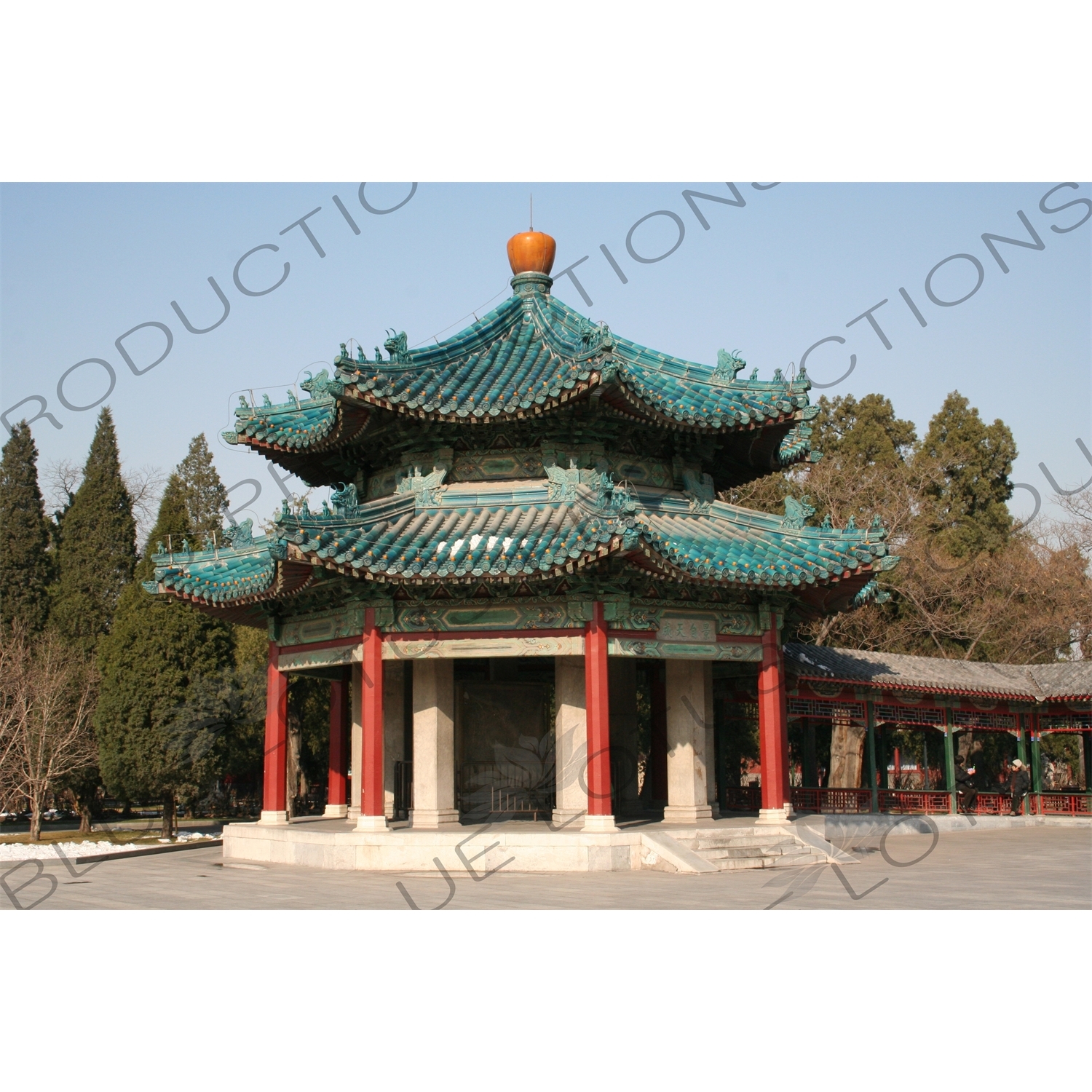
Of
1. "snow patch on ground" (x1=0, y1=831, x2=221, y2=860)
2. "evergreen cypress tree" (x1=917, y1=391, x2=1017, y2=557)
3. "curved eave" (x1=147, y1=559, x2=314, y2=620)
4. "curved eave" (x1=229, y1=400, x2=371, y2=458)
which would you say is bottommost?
"snow patch on ground" (x1=0, y1=831, x2=221, y2=860)

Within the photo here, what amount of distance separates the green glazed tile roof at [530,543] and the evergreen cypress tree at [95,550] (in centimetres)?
1643

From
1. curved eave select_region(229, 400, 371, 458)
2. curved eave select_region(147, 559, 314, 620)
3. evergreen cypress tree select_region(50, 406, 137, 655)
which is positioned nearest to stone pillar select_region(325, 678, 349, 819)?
curved eave select_region(147, 559, 314, 620)

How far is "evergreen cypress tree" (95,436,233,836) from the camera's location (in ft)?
87.8

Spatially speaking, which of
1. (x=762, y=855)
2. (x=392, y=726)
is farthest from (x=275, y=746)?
(x=762, y=855)

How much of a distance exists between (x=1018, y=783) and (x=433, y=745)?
16334 mm

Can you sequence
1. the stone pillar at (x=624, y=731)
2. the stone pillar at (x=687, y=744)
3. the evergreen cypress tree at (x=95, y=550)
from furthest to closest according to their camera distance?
the evergreen cypress tree at (x=95, y=550) < the stone pillar at (x=624, y=731) < the stone pillar at (x=687, y=744)

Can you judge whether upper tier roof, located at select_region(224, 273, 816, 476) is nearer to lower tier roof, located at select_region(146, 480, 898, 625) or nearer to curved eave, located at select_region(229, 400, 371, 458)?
curved eave, located at select_region(229, 400, 371, 458)

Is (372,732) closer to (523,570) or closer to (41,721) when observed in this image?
(523,570)

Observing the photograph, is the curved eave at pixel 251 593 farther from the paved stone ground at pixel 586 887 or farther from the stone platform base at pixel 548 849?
the paved stone ground at pixel 586 887

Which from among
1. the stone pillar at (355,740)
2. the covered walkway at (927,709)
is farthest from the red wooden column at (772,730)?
the stone pillar at (355,740)

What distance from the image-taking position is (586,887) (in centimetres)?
1463

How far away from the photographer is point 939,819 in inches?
1031

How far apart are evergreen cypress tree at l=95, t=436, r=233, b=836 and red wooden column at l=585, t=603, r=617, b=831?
42.4 ft

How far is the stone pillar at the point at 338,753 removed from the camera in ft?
76.6
